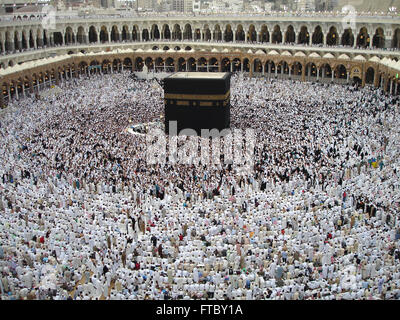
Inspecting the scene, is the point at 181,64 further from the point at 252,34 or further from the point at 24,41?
the point at 24,41

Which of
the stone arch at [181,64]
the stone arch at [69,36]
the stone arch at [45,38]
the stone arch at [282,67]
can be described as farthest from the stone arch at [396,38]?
the stone arch at [45,38]

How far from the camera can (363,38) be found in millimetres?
37531

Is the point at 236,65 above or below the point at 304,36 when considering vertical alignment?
below

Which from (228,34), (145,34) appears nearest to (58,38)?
(145,34)

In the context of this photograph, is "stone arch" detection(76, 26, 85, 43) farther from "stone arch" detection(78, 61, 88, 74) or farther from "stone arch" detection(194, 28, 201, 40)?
"stone arch" detection(194, 28, 201, 40)

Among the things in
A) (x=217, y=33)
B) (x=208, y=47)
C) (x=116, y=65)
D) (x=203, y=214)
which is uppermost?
(x=217, y=33)

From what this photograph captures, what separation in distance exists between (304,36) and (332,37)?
106 inches

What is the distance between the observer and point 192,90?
2238 centimetres

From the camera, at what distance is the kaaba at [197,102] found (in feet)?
72.6

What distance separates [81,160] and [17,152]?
3.27 meters

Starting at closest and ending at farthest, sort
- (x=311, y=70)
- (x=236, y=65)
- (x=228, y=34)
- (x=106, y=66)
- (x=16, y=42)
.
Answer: (x=16, y=42) → (x=311, y=70) → (x=106, y=66) → (x=236, y=65) → (x=228, y=34)

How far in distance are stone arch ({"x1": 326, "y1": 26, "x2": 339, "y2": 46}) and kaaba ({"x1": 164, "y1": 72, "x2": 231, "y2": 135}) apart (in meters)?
20.0

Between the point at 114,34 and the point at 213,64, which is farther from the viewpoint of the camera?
the point at 114,34

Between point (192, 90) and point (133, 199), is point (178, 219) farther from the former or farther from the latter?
point (192, 90)
